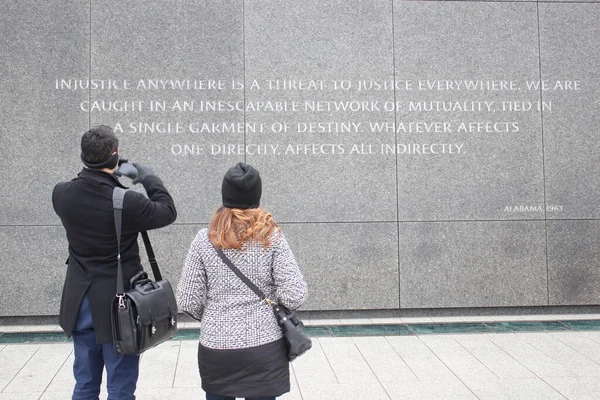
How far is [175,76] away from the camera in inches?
273

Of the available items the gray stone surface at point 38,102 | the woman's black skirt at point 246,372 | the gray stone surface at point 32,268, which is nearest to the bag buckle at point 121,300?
the woman's black skirt at point 246,372

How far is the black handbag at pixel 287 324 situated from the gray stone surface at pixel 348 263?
4208mm

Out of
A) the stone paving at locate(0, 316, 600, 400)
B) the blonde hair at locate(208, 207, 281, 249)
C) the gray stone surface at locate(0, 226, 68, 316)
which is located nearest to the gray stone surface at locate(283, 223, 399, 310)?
the stone paving at locate(0, 316, 600, 400)

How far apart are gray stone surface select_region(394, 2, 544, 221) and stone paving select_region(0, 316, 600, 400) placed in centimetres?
176

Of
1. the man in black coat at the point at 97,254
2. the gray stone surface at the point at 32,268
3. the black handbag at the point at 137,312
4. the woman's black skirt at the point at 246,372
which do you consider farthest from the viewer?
the gray stone surface at the point at 32,268

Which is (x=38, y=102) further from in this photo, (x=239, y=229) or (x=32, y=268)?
(x=239, y=229)

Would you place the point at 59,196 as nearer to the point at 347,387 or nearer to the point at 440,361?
the point at 347,387

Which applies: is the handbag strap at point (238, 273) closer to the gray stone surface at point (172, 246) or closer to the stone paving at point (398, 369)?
the stone paving at point (398, 369)

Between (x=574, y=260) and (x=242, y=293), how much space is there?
578cm

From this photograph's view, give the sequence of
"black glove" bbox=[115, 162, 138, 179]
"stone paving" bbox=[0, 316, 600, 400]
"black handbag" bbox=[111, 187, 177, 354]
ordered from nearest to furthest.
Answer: "black handbag" bbox=[111, 187, 177, 354], "black glove" bbox=[115, 162, 138, 179], "stone paving" bbox=[0, 316, 600, 400]

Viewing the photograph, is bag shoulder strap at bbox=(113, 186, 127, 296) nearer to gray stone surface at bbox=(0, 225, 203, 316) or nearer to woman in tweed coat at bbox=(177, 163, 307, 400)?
woman in tweed coat at bbox=(177, 163, 307, 400)

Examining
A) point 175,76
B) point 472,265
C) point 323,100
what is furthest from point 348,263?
point 175,76

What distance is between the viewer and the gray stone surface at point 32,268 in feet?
21.8

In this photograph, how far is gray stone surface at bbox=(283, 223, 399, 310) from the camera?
275 inches
